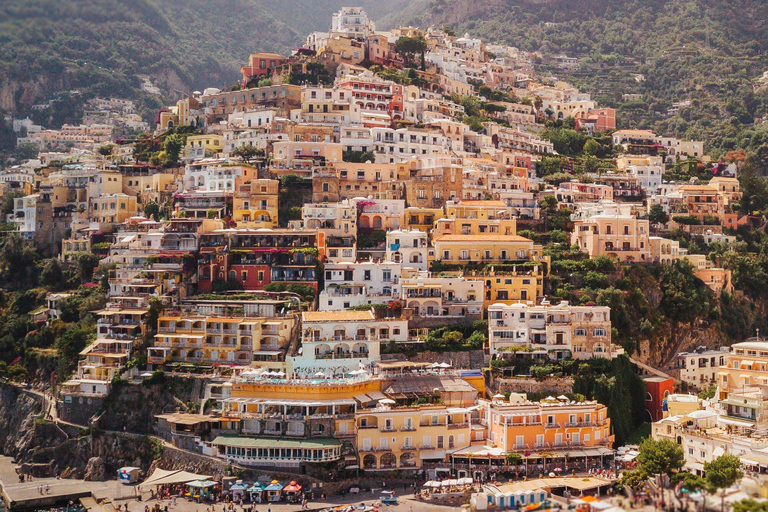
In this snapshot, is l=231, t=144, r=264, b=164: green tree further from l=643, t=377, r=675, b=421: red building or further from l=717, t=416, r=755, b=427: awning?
l=717, t=416, r=755, b=427: awning

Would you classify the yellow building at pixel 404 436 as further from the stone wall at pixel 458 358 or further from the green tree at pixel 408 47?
the green tree at pixel 408 47

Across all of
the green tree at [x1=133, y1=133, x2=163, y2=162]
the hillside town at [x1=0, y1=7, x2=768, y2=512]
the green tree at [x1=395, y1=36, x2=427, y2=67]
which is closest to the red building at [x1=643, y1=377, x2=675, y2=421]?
the hillside town at [x1=0, y1=7, x2=768, y2=512]

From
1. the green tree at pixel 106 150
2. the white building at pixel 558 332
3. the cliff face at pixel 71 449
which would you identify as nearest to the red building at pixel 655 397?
the white building at pixel 558 332

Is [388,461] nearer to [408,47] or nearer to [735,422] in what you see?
[735,422]

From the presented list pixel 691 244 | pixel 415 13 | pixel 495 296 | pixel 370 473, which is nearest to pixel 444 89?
pixel 691 244

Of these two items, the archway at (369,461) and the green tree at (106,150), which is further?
the green tree at (106,150)

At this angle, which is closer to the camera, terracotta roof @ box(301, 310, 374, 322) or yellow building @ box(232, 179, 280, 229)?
terracotta roof @ box(301, 310, 374, 322)

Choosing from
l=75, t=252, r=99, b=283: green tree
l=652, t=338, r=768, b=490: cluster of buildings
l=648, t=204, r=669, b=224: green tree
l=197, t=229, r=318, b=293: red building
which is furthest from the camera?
l=648, t=204, r=669, b=224: green tree

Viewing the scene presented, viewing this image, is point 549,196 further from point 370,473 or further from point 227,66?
point 227,66
